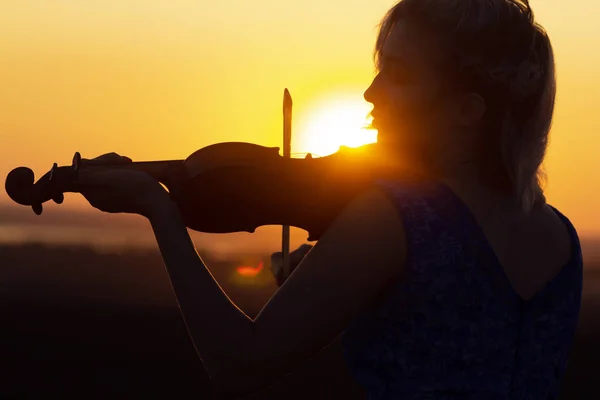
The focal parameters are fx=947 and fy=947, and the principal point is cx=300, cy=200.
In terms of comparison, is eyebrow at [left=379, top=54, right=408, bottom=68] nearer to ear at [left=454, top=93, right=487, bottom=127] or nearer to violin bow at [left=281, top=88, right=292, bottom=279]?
ear at [left=454, top=93, right=487, bottom=127]

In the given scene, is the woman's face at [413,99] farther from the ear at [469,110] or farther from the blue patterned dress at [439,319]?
the blue patterned dress at [439,319]

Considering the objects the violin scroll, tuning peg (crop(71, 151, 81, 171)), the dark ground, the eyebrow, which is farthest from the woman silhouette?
the dark ground

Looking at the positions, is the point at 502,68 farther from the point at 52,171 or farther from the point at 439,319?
the point at 52,171

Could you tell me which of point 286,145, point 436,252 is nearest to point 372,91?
point 436,252

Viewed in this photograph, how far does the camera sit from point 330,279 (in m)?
2.36

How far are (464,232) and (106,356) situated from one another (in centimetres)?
3638

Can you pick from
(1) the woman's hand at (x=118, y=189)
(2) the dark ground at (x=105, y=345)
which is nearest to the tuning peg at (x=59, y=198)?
(1) the woman's hand at (x=118, y=189)

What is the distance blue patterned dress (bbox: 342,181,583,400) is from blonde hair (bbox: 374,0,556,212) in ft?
0.68

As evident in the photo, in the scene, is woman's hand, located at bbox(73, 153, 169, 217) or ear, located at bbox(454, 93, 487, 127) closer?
ear, located at bbox(454, 93, 487, 127)

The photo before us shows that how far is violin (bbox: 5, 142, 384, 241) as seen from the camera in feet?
11.0

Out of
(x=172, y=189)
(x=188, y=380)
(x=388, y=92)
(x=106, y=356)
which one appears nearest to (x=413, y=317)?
(x=388, y=92)

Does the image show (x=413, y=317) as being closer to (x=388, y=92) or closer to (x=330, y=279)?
(x=330, y=279)

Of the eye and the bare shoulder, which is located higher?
the eye

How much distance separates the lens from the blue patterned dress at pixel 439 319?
2.46 meters
